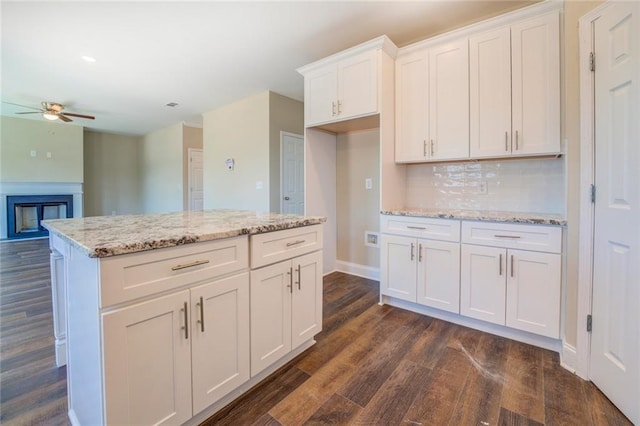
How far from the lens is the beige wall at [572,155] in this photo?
1.70 meters

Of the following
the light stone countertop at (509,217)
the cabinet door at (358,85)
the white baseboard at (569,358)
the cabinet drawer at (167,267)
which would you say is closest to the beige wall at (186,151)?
the cabinet door at (358,85)

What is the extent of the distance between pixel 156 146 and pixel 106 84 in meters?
3.42

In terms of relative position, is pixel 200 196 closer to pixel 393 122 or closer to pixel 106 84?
pixel 106 84

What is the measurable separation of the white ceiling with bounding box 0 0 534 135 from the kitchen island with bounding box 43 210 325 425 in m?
1.89

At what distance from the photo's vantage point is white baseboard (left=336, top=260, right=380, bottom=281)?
3527 millimetres

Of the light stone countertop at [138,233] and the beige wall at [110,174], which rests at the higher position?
the beige wall at [110,174]

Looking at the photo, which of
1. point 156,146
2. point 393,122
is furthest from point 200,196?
point 393,122

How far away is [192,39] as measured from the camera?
2.80 meters

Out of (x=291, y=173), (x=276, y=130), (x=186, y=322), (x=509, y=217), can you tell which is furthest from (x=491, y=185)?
(x=276, y=130)

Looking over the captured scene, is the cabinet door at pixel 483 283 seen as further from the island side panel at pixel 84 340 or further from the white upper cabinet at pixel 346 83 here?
the island side panel at pixel 84 340

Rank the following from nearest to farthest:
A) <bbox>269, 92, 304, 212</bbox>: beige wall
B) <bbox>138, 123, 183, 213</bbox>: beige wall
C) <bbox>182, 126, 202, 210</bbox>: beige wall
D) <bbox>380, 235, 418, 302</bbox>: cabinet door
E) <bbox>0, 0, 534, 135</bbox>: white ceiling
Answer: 1. <bbox>0, 0, 534, 135</bbox>: white ceiling
2. <bbox>380, 235, 418, 302</bbox>: cabinet door
3. <bbox>269, 92, 304, 212</bbox>: beige wall
4. <bbox>182, 126, 202, 210</bbox>: beige wall
5. <bbox>138, 123, 183, 213</bbox>: beige wall

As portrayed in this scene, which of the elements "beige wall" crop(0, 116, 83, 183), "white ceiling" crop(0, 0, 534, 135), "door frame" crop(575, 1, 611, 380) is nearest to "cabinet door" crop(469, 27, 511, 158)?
"white ceiling" crop(0, 0, 534, 135)

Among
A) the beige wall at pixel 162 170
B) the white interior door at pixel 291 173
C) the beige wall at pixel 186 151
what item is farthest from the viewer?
the beige wall at pixel 162 170

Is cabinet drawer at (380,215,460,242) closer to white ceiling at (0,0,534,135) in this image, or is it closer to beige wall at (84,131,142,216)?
white ceiling at (0,0,534,135)
